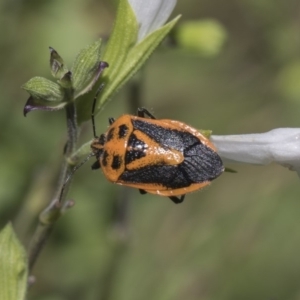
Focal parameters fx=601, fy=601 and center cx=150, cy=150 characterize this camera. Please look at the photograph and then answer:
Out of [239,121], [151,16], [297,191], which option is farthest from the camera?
[239,121]

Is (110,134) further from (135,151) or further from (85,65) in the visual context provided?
(85,65)

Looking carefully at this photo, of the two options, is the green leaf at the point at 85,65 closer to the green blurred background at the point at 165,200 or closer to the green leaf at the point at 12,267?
the green leaf at the point at 12,267

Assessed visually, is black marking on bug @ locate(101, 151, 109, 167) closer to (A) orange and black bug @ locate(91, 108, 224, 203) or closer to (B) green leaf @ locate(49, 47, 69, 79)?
(A) orange and black bug @ locate(91, 108, 224, 203)

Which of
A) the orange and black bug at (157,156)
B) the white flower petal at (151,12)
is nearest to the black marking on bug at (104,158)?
the orange and black bug at (157,156)

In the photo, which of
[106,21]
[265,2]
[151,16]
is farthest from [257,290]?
[151,16]

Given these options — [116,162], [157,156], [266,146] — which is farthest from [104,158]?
[266,146]

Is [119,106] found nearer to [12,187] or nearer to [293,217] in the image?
[12,187]
